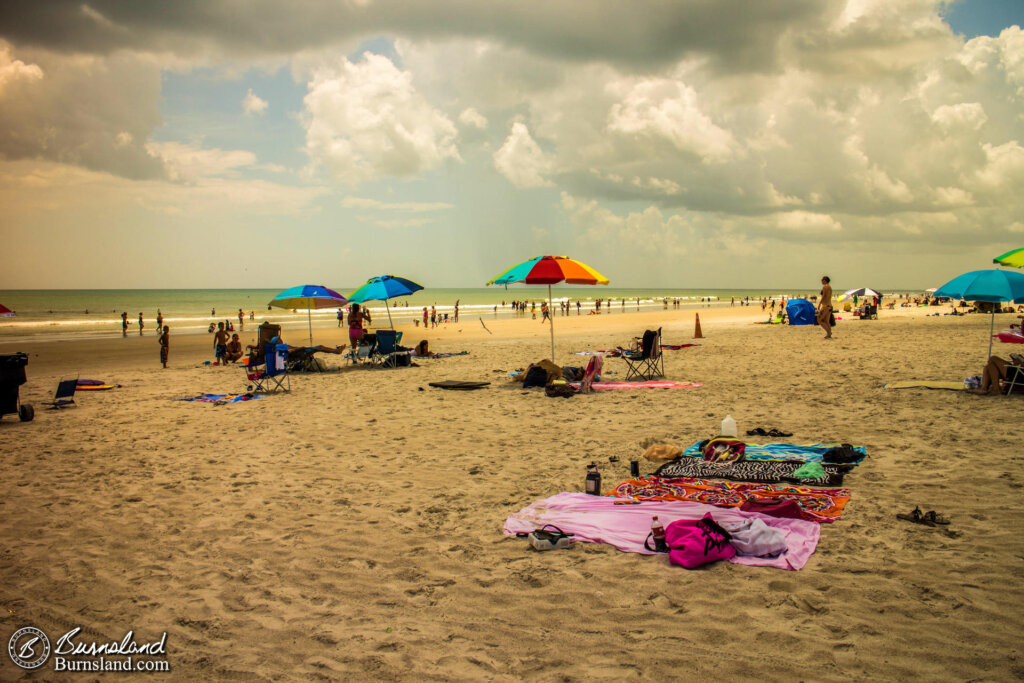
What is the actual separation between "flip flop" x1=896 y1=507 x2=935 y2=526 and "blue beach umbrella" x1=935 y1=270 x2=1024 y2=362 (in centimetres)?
532

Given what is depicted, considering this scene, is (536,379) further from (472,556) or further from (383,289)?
(472,556)

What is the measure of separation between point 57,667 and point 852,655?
153 inches

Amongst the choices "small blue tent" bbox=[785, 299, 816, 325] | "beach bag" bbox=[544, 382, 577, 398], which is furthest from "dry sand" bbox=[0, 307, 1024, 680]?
"small blue tent" bbox=[785, 299, 816, 325]

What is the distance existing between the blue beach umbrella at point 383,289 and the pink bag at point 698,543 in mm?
11019

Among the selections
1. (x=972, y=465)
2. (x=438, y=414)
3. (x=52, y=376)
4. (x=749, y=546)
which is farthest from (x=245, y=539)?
(x=52, y=376)

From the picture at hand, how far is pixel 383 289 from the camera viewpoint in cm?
1443

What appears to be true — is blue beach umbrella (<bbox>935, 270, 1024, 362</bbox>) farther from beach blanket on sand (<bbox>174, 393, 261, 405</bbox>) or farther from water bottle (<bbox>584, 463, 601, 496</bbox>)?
beach blanket on sand (<bbox>174, 393, 261, 405</bbox>)

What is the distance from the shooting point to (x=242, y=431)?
8.23 meters

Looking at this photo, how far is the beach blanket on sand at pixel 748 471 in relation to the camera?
5164 mm

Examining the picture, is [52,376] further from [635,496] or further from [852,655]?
[852,655]

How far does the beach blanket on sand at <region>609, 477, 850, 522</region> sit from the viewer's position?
457 centimetres

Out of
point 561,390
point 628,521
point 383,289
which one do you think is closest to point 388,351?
point 383,289

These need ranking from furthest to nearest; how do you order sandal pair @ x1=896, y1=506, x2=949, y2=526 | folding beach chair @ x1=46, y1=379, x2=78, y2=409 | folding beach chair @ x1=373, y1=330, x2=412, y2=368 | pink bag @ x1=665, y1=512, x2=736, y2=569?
1. folding beach chair @ x1=373, y1=330, x2=412, y2=368
2. folding beach chair @ x1=46, y1=379, x2=78, y2=409
3. sandal pair @ x1=896, y1=506, x2=949, y2=526
4. pink bag @ x1=665, y1=512, x2=736, y2=569

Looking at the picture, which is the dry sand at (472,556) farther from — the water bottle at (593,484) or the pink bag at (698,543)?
the water bottle at (593,484)
